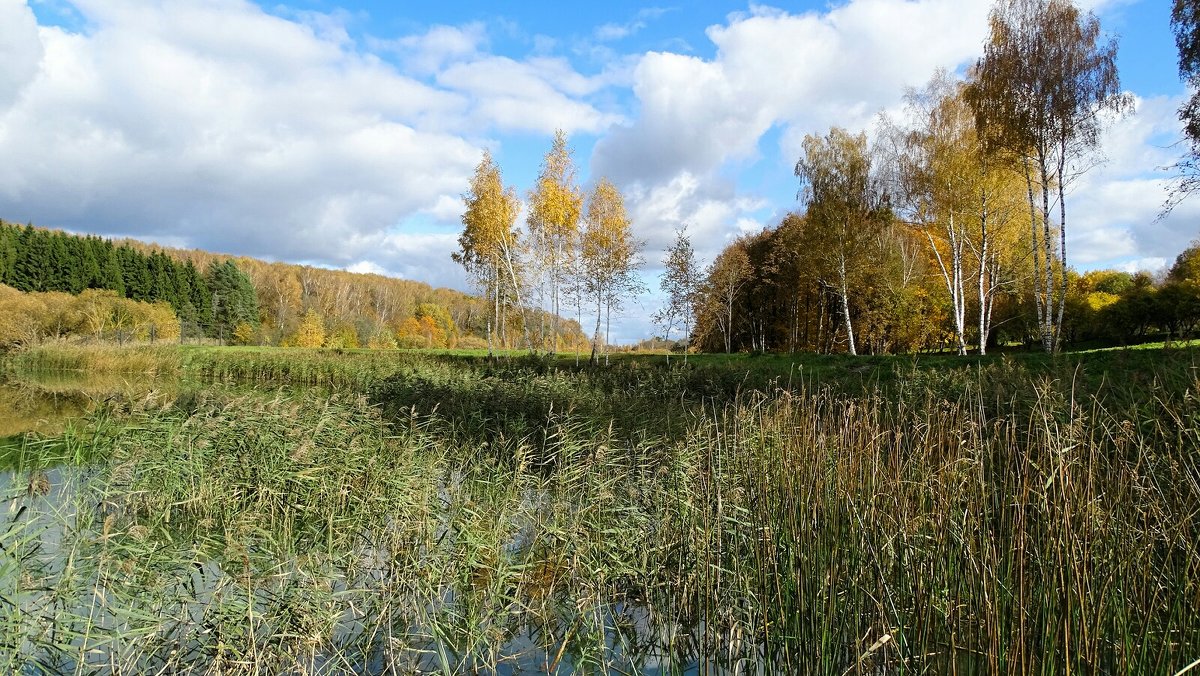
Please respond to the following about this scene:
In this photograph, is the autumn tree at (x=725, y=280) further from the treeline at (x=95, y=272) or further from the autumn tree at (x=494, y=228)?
the treeline at (x=95, y=272)

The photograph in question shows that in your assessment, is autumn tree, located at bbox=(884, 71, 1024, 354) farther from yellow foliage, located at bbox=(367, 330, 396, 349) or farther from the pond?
yellow foliage, located at bbox=(367, 330, 396, 349)

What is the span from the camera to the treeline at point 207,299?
138 ft

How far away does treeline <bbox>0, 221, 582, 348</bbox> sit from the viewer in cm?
4197

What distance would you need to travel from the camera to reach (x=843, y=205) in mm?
22047

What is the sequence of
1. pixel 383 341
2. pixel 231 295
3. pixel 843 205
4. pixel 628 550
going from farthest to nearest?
pixel 231 295
pixel 383 341
pixel 843 205
pixel 628 550

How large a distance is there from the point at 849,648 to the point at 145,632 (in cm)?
323

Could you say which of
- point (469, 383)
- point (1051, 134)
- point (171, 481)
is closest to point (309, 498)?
point (171, 481)

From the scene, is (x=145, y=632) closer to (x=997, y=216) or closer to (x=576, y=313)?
(x=576, y=313)

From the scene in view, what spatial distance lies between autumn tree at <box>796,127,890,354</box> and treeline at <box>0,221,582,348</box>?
1401cm

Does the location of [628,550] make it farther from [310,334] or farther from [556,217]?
[310,334]

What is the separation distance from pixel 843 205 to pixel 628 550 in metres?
20.4

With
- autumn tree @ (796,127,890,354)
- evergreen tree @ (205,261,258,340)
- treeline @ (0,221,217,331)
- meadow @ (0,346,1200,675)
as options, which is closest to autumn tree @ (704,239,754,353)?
autumn tree @ (796,127,890,354)

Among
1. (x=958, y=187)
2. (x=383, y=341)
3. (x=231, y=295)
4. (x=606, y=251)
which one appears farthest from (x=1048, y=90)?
(x=231, y=295)

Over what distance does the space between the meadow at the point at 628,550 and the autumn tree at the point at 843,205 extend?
50.0 ft
